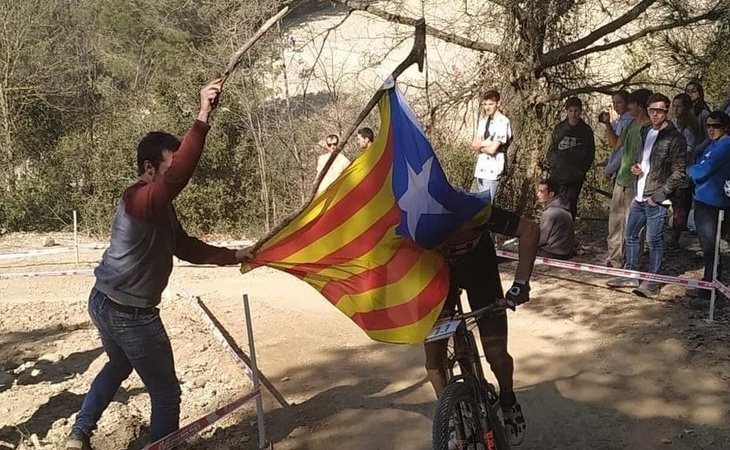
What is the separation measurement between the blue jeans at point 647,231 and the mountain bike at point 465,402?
4049mm

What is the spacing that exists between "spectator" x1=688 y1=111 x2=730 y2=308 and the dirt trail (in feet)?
2.14

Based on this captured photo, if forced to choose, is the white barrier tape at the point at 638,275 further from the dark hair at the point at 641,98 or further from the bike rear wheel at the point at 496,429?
the bike rear wheel at the point at 496,429

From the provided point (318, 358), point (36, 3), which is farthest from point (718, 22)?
point (36, 3)

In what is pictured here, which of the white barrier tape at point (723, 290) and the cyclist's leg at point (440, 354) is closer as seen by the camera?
the cyclist's leg at point (440, 354)

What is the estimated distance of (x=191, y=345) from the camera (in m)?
6.87

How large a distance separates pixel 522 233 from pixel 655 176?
13.5 feet

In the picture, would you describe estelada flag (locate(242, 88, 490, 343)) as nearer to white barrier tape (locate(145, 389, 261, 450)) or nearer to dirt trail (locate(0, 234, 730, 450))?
white barrier tape (locate(145, 389, 261, 450))

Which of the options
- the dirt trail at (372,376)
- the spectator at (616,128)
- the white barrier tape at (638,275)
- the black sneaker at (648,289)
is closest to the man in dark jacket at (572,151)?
the spectator at (616,128)

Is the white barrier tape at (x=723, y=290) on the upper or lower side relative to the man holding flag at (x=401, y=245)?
lower

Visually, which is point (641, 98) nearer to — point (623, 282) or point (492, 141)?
point (492, 141)

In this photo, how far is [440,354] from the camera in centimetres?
441

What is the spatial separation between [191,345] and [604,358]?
3716mm

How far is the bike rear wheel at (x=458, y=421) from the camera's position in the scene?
11.8 ft

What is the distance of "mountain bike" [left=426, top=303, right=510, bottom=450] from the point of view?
3.66 m
